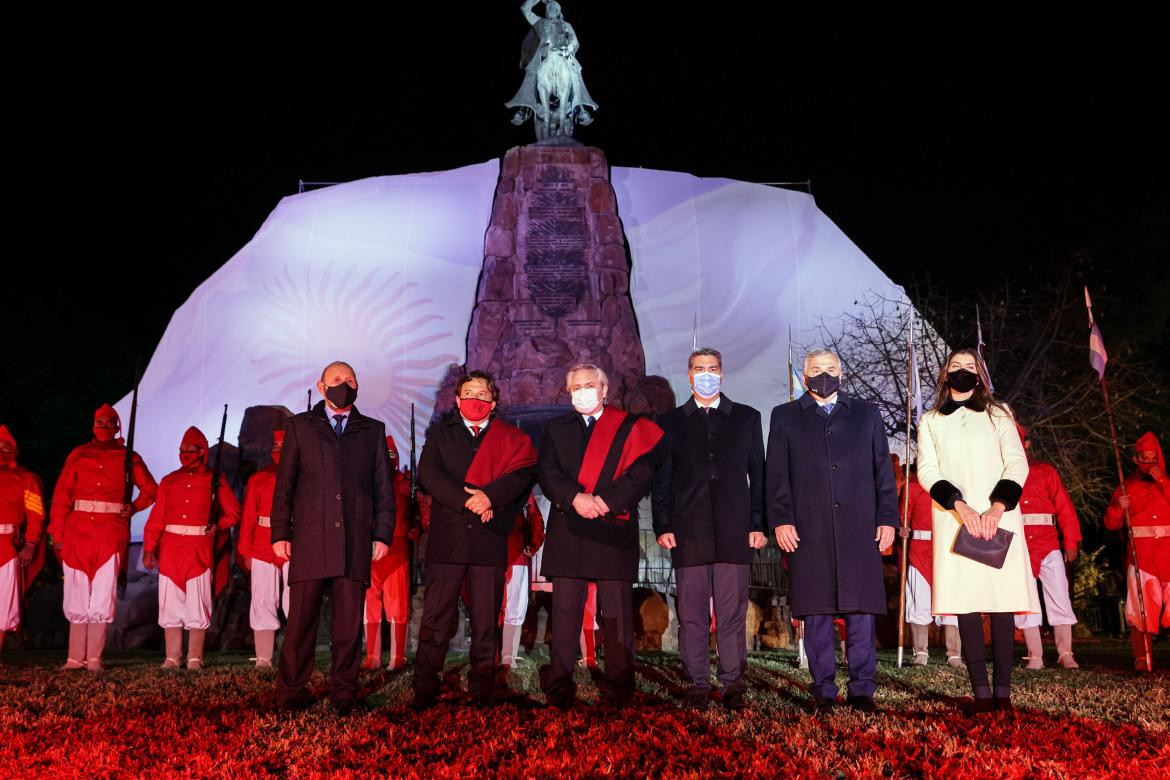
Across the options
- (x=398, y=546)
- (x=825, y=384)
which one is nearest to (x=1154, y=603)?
(x=825, y=384)

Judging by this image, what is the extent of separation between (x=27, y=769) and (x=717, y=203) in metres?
25.1

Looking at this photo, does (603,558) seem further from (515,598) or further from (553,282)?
(553,282)

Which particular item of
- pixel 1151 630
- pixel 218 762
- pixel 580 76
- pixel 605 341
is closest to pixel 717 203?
pixel 580 76

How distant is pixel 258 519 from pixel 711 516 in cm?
472

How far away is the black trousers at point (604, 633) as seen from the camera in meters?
5.26

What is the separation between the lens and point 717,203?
1072 inches

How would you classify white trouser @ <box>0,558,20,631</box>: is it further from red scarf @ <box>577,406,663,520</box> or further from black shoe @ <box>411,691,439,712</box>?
red scarf @ <box>577,406,663,520</box>

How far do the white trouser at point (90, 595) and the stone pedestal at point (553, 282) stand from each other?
11926 mm

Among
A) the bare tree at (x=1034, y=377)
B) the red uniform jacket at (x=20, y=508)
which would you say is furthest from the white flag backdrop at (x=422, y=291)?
the red uniform jacket at (x=20, y=508)

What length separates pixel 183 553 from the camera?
8.51m

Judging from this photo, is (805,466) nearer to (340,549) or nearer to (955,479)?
(955,479)

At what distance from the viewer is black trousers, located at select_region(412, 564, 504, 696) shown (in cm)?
545

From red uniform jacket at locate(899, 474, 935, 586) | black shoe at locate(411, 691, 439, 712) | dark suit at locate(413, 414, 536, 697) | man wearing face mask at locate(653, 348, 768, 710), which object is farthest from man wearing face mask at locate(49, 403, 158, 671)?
red uniform jacket at locate(899, 474, 935, 586)

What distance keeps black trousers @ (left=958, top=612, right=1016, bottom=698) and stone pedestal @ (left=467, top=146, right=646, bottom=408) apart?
1467cm
